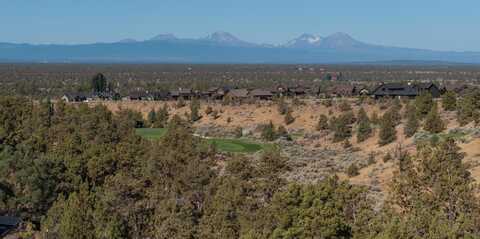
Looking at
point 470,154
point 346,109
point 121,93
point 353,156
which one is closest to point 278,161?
point 470,154

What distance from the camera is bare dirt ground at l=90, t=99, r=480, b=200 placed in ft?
132

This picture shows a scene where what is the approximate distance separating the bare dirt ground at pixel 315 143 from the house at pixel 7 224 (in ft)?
50.4

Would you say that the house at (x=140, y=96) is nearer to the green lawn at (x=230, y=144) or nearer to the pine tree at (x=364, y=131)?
the green lawn at (x=230, y=144)

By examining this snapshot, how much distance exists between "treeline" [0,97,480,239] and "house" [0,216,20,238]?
1.50ft

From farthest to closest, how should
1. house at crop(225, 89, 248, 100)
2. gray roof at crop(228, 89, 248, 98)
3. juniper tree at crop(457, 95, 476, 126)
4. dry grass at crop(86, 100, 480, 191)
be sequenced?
gray roof at crop(228, 89, 248, 98), house at crop(225, 89, 248, 100), juniper tree at crop(457, 95, 476, 126), dry grass at crop(86, 100, 480, 191)

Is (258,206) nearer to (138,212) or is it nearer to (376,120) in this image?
(138,212)

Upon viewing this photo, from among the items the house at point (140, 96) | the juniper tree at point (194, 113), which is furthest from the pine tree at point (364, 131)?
the house at point (140, 96)

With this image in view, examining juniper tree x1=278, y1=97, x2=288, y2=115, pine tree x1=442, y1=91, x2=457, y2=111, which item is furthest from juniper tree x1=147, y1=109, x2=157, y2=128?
pine tree x1=442, y1=91, x2=457, y2=111

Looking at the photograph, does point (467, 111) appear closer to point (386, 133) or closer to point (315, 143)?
point (386, 133)

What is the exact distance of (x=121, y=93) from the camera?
368ft

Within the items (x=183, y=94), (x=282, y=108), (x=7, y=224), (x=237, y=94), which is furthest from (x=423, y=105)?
(x=183, y=94)

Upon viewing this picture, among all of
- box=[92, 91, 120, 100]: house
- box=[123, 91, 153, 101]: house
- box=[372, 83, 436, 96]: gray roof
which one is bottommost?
box=[92, 91, 120, 100]: house

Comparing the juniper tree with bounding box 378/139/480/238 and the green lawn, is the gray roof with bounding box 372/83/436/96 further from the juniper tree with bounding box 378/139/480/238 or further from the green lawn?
the juniper tree with bounding box 378/139/480/238

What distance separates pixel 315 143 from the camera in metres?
64.9
